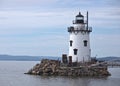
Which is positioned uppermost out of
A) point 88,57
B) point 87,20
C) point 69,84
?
point 87,20

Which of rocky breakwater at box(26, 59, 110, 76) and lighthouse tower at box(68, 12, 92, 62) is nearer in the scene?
rocky breakwater at box(26, 59, 110, 76)

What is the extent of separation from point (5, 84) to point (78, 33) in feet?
41.1

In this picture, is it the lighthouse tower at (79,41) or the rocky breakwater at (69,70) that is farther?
the lighthouse tower at (79,41)

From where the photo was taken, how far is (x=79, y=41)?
57156 millimetres

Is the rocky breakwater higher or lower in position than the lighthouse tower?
lower

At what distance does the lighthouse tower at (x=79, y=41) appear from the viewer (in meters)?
57.2

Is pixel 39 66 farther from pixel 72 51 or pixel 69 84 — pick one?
pixel 69 84

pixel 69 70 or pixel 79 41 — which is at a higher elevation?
pixel 79 41

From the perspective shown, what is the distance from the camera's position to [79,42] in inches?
2250

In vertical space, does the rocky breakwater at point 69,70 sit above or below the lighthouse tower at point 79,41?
below

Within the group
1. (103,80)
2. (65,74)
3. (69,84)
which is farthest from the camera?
(65,74)

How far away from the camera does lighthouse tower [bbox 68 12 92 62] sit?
57.2 metres

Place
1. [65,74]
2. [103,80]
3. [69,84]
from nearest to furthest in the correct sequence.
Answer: [69,84], [103,80], [65,74]

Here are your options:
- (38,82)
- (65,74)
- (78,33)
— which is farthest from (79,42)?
(38,82)
